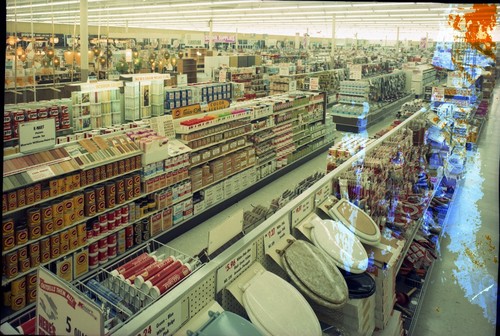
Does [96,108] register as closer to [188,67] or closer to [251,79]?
[188,67]

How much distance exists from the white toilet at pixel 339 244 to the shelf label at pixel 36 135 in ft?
9.55

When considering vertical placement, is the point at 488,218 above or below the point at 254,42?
below

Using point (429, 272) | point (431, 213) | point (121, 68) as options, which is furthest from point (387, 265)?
point (121, 68)

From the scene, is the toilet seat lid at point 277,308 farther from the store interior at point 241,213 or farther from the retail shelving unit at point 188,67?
the retail shelving unit at point 188,67

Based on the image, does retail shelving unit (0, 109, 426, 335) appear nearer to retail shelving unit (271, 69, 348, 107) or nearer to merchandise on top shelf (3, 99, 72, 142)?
merchandise on top shelf (3, 99, 72, 142)

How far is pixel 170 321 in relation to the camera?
169cm

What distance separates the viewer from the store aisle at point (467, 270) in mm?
3566

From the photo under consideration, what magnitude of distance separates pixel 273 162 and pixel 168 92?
2.42 meters

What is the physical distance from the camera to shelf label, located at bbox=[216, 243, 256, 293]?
1.94m

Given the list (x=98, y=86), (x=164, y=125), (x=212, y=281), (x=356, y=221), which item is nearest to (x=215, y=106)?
(x=164, y=125)

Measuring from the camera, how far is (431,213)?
5031 millimetres

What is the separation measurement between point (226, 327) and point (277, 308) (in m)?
0.30

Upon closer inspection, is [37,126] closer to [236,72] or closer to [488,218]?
[488,218]

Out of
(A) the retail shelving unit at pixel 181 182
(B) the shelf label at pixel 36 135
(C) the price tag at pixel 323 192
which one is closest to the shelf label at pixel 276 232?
(C) the price tag at pixel 323 192
